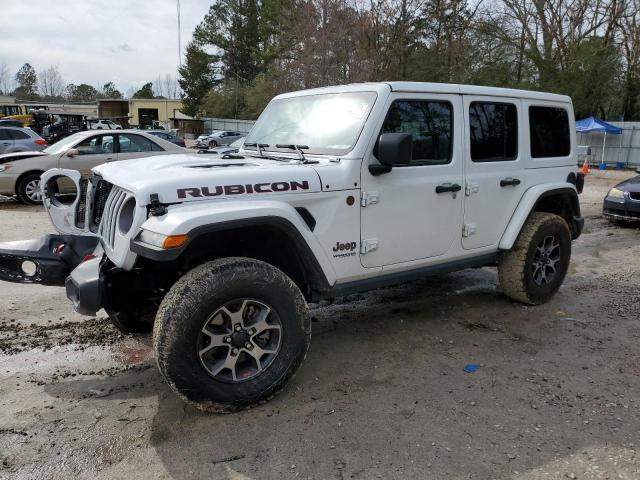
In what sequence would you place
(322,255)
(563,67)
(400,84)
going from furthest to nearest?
(563,67) → (400,84) → (322,255)

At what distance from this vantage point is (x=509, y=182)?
4527 millimetres

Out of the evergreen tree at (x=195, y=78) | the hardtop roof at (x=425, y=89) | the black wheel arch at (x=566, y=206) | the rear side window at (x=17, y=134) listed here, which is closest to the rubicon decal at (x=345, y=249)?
the hardtop roof at (x=425, y=89)

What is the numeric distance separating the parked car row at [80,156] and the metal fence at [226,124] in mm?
38319

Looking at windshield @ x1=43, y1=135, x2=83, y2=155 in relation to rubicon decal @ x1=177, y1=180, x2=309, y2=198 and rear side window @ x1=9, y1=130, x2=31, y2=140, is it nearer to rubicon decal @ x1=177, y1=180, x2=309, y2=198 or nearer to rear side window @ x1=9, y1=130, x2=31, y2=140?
rear side window @ x1=9, y1=130, x2=31, y2=140

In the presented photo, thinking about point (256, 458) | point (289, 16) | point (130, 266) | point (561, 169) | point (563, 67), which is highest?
point (289, 16)

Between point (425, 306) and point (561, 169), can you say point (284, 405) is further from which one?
point (561, 169)

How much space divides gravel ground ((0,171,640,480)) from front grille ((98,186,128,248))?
3.35 feet

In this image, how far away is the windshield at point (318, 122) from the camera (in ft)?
12.1

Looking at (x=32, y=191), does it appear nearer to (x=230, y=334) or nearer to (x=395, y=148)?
(x=230, y=334)

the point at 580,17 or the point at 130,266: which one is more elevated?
the point at 580,17

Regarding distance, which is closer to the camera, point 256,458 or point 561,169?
point 256,458

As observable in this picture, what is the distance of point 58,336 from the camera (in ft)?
14.2

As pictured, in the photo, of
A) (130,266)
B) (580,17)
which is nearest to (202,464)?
(130,266)

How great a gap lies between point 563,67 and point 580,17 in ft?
10.2
